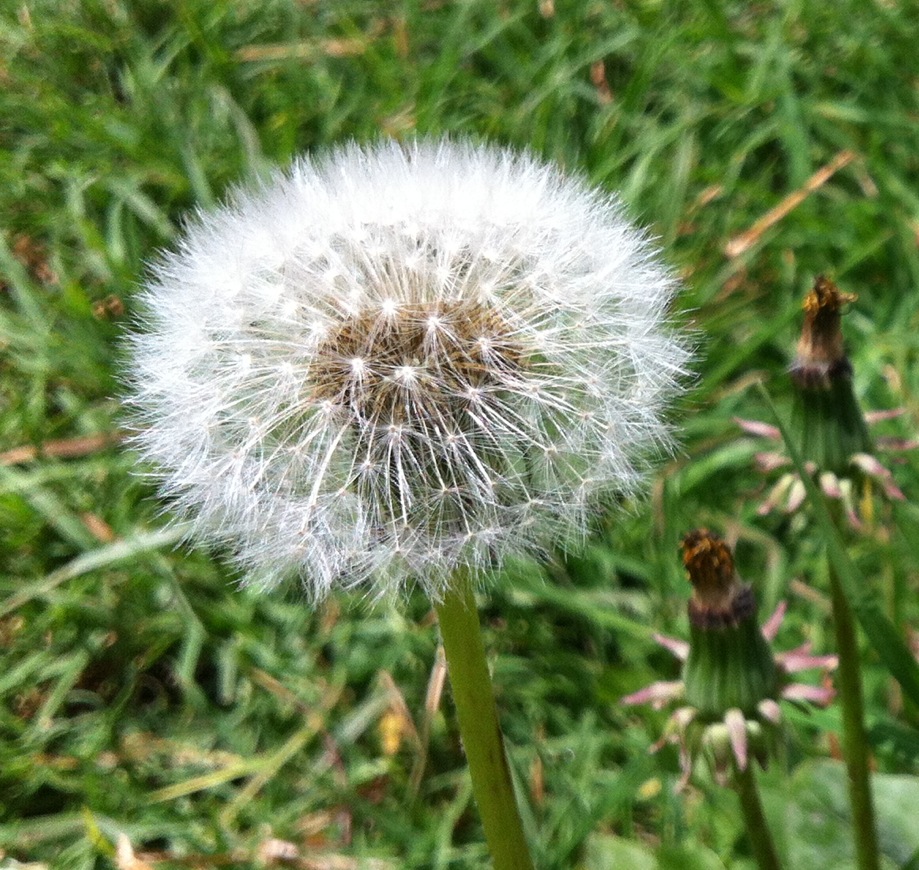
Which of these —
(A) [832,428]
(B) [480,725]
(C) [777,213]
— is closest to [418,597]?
(B) [480,725]

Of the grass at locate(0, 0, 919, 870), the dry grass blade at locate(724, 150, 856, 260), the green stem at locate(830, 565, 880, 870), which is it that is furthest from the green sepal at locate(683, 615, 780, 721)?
the dry grass blade at locate(724, 150, 856, 260)

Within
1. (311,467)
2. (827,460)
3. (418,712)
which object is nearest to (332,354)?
(311,467)

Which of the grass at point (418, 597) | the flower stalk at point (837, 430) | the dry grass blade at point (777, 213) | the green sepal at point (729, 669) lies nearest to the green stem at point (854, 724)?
the flower stalk at point (837, 430)

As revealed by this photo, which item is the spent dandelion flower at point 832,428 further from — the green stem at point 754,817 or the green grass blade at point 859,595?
the green stem at point 754,817

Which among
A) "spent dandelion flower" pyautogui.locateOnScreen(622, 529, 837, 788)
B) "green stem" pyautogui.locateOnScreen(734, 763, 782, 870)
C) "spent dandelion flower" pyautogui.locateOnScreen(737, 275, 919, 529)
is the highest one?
"spent dandelion flower" pyautogui.locateOnScreen(737, 275, 919, 529)

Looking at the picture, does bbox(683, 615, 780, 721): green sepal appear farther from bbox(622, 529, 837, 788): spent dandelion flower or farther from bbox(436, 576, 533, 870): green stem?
bbox(436, 576, 533, 870): green stem

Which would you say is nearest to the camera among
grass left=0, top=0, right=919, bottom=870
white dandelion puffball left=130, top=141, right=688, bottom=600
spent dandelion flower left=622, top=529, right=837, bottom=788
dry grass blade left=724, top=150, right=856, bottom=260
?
spent dandelion flower left=622, top=529, right=837, bottom=788

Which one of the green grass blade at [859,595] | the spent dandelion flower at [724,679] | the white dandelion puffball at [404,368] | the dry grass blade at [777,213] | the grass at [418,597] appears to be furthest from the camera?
the dry grass blade at [777,213]

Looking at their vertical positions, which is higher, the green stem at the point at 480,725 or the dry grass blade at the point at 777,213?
the dry grass blade at the point at 777,213

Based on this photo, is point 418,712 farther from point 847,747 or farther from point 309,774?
point 847,747
